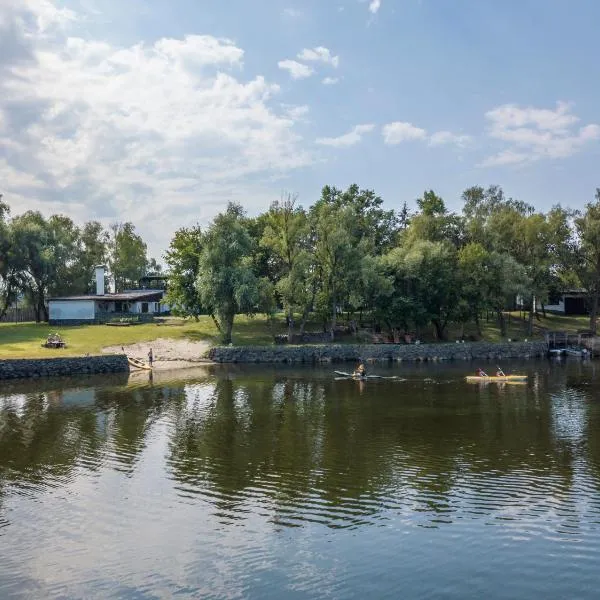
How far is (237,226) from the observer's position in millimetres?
70750

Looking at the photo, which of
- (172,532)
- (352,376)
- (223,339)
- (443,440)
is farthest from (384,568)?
(223,339)

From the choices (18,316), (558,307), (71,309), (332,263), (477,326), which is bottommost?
(477,326)

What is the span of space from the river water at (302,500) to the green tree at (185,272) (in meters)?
37.4

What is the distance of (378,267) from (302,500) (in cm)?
5713

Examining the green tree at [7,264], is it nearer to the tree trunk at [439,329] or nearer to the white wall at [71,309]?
the white wall at [71,309]

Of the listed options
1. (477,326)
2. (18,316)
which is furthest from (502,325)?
(18,316)

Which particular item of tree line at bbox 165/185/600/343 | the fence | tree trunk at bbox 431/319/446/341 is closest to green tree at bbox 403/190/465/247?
tree line at bbox 165/185/600/343

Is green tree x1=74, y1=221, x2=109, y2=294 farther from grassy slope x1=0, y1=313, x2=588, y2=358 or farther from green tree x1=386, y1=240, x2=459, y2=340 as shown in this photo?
green tree x1=386, y1=240, x2=459, y2=340

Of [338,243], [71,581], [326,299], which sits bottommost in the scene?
[71,581]

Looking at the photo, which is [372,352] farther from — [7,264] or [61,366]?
[7,264]

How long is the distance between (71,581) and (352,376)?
3971 cm

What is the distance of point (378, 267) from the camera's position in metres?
75.7

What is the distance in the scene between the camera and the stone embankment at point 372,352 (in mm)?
65875

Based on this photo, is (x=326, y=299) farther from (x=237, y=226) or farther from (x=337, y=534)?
(x=337, y=534)
